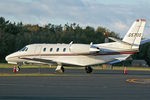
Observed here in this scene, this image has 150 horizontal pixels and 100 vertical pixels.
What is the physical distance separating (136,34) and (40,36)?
223 ft

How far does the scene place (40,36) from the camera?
117m

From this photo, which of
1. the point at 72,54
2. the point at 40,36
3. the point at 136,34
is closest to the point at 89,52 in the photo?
the point at 72,54

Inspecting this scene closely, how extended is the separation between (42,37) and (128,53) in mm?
67053

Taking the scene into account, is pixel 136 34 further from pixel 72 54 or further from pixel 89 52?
pixel 72 54

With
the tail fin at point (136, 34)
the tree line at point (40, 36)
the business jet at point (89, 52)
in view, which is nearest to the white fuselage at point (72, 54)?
the business jet at point (89, 52)

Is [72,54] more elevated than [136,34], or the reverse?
[136,34]

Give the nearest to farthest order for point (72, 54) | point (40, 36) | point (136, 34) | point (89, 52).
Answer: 1. point (89, 52)
2. point (136, 34)
3. point (72, 54)
4. point (40, 36)

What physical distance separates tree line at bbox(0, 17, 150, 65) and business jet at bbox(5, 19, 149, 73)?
46.3 m

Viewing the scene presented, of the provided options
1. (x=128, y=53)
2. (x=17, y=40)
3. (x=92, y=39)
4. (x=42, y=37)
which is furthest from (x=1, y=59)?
(x=128, y=53)

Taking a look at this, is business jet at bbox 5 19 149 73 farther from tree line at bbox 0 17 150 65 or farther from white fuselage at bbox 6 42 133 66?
tree line at bbox 0 17 150 65

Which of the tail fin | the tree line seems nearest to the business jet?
the tail fin

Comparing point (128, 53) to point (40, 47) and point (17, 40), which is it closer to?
point (40, 47)

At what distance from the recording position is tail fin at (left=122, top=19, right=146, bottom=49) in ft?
165

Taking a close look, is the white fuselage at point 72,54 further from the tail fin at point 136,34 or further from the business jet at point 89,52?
the tail fin at point 136,34
